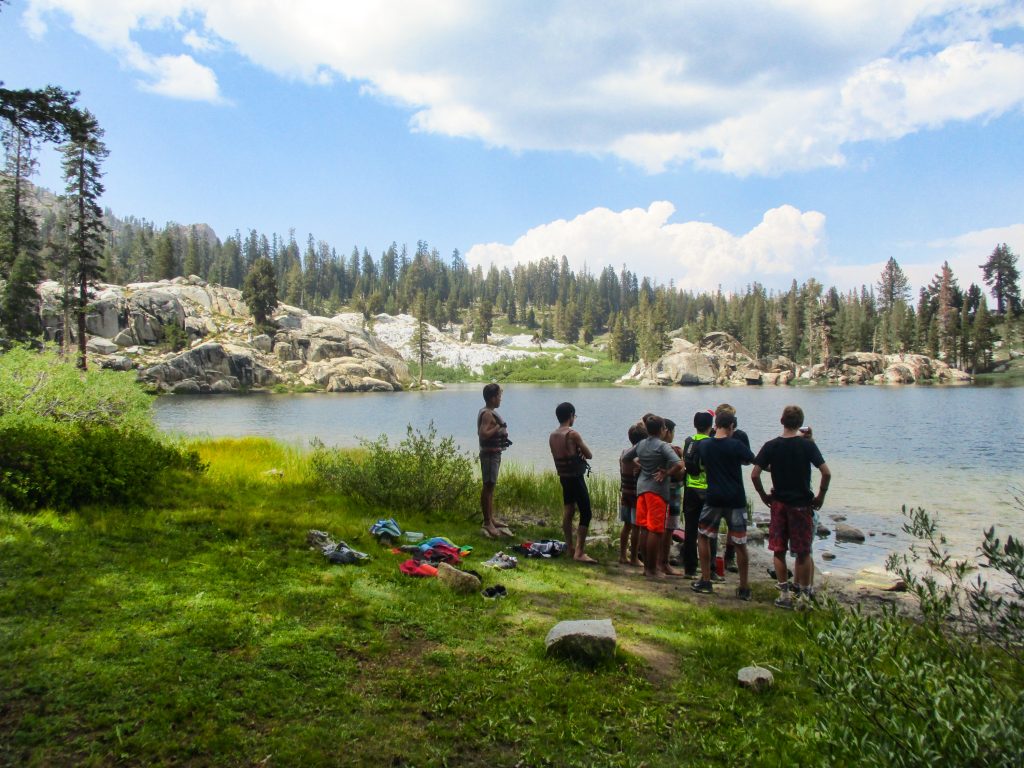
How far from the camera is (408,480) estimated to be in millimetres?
11938

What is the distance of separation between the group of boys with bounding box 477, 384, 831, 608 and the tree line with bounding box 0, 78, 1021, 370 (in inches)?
342

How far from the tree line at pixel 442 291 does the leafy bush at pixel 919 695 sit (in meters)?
10.6

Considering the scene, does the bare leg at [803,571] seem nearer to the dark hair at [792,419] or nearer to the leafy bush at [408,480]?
the dark hair at [792,419]

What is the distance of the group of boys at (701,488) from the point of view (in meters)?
7.79

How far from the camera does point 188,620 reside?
5.43 meters

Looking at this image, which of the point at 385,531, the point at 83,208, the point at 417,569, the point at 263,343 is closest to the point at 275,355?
the point at 263,343

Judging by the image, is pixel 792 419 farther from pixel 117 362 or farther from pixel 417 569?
pixel 117 362

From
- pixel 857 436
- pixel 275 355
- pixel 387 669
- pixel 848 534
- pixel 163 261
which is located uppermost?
pixel 163 261

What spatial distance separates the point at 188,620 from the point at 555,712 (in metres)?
3.44

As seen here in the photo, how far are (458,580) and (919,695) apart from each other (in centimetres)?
568

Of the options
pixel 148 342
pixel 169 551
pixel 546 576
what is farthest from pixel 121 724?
pixel 148 342

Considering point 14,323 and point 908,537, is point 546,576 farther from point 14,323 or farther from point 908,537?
point 14,323

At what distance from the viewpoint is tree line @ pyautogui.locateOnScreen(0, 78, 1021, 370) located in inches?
1475

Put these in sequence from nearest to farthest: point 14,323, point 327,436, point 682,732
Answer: point 682,732, point 327,436, point 14,323
